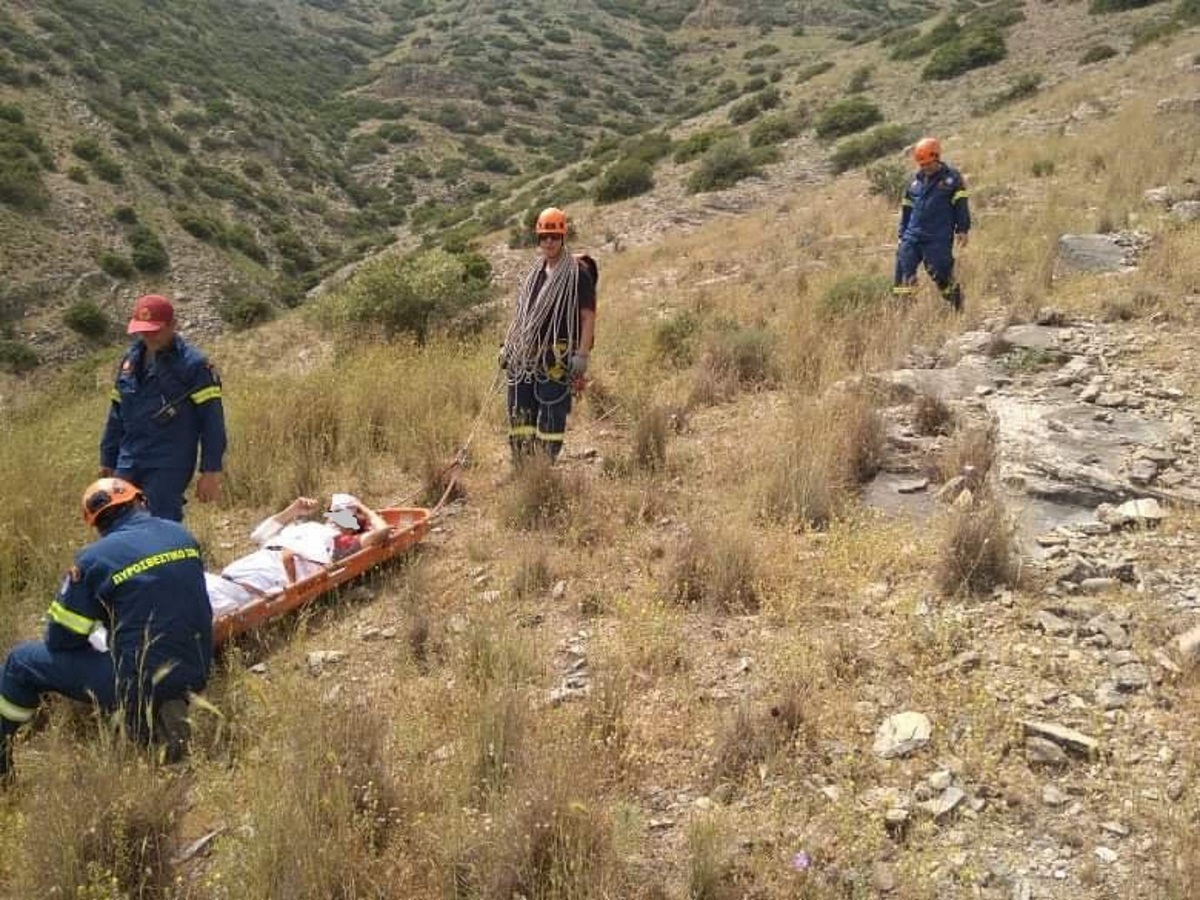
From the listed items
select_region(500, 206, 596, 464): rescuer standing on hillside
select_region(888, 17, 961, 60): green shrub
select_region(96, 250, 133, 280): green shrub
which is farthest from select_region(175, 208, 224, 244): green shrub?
select_region(500, 206, 596, 464): rescuer standing on hillside

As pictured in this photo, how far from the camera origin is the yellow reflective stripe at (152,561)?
303 centimetres

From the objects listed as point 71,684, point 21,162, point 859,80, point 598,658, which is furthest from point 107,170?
point 598,658

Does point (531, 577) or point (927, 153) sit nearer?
point (531, 577)

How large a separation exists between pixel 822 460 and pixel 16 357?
69.1ft

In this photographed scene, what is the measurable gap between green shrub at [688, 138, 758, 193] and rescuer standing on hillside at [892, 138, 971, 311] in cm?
1264

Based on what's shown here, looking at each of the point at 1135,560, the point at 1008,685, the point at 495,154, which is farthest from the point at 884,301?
the point at 495,154

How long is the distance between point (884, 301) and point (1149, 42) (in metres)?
17.7

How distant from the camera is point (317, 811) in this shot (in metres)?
2.43

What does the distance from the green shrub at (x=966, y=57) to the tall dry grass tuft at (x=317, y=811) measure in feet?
82.8

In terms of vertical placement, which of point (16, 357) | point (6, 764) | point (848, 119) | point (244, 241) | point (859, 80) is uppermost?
point (859, 80)

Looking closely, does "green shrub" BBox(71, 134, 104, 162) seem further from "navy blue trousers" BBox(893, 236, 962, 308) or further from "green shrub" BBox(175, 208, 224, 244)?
"navy blue trousers" BBox(893, 236, 962, 308)

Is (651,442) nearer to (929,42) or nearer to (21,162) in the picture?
(21,162)

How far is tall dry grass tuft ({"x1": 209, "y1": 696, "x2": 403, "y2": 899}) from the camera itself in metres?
2.28

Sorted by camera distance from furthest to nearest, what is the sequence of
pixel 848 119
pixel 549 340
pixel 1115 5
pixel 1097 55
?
pixel 1115 5 → pixel 848 119 → pixel 1097 55 → pixel 549 340
